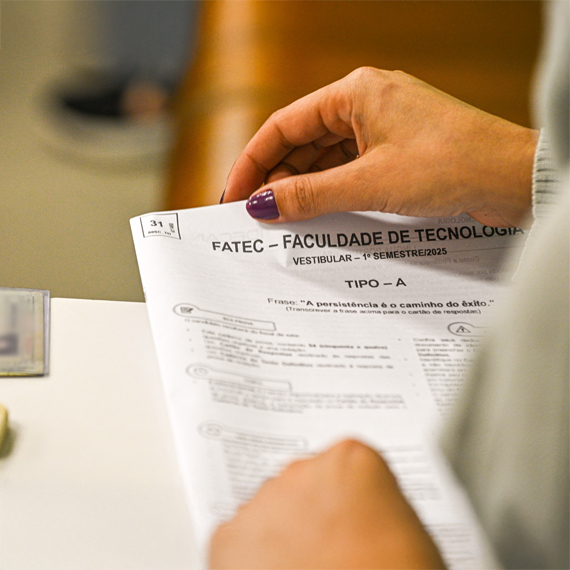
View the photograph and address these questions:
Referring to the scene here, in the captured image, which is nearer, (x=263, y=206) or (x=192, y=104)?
(x=263, y=206)

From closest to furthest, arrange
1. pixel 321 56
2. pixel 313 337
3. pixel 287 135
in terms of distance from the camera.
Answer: pixel 313 337
pixel 287 135
pixel 321 56

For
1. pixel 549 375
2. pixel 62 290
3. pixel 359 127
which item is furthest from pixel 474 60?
pixel 549 375

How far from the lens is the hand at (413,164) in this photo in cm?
48

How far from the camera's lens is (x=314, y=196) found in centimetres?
49

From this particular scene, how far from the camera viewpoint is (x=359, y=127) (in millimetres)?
524

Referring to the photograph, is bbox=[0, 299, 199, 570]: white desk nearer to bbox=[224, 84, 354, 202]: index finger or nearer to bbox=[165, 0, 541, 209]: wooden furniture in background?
bbox=[224, 84, 354, 202]: index finger

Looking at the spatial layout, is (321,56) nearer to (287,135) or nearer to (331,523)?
(287,135)

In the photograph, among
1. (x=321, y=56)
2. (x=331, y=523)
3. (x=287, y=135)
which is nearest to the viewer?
(x=331, y=523)

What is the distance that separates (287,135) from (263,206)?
0.32 ft

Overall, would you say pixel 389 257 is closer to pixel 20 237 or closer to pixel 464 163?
pixel 464 163

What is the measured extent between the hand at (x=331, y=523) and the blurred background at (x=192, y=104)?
236mm

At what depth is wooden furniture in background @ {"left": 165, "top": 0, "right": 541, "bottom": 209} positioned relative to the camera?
0.87 meters

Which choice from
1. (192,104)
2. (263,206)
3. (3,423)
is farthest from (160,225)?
(192,104)

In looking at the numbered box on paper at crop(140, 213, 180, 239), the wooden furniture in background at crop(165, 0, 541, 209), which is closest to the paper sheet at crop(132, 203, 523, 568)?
the numbered box on paper at crop(140, 213, 180, 239)
